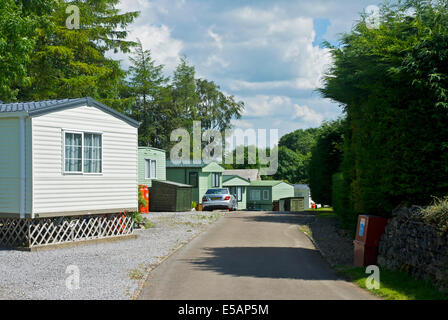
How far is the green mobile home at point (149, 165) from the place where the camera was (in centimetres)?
2866

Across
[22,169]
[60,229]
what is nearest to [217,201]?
[60,229]

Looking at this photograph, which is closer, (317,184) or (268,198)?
(317,184)

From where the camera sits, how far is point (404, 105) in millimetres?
10250

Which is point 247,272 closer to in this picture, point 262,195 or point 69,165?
point 69,165

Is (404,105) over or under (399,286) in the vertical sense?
over

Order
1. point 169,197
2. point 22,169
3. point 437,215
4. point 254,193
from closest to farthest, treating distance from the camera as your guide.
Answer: point 437,215
point 22,169
point 169,197
point 254,193

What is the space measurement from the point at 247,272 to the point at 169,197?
60.4ft

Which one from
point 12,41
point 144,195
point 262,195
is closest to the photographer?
point 12,41

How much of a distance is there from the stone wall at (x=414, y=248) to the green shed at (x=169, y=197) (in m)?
18.5

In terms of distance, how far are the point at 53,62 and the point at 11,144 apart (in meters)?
15.6
